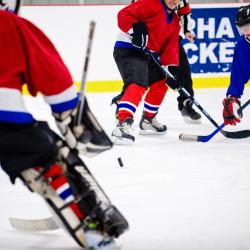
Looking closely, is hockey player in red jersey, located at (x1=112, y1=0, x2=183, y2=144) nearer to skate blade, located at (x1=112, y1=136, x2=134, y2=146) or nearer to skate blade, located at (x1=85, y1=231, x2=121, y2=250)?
skate blade, located at (x1=112, y1=136, x2=134, y2=146)

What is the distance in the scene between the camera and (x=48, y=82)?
178cm

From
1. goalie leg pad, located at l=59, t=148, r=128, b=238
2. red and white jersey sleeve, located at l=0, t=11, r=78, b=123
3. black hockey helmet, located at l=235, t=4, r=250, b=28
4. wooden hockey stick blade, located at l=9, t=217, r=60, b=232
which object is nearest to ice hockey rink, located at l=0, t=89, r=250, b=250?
wooden hockey stick blade, located at l=9, t=217, r=60, b=232

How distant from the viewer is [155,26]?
399cm

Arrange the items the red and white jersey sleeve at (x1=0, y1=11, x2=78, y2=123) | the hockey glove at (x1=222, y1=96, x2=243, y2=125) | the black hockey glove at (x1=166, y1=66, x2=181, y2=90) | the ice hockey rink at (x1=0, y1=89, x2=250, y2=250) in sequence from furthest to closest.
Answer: the black hockey glove at (x1=166, y1=66, x2=181, y2=90)
the hockey glove at (x1=222, y1=96, x2=243, y2=125)
the ice hockey rink at (x1=0, y1=89, x2=250, y2=250)
the red and white jersey sleeve at (x1=0, y1=11, x2=78, y2=123)

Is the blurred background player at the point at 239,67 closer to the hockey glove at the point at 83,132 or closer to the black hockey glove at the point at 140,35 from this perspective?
the black hockey glove at the point at 140,35

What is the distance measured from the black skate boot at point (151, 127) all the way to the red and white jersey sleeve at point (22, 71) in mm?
2361

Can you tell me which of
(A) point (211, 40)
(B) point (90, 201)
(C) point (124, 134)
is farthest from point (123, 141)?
(A) point (211, 40)

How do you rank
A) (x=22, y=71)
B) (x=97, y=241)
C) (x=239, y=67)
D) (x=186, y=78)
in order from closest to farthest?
(x=22, y=71) < (x=97, y=241) < (x=239, y=67) < (x=186, y=78)

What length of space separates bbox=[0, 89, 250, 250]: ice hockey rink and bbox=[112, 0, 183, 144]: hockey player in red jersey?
140mm

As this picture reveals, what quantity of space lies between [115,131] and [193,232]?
1695 mm

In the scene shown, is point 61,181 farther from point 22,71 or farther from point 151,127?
point 151,127

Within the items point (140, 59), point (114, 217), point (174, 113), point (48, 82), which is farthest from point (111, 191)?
point (174, 113)

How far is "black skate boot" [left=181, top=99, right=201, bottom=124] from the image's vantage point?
4543mm

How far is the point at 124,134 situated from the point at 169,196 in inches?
45.9
